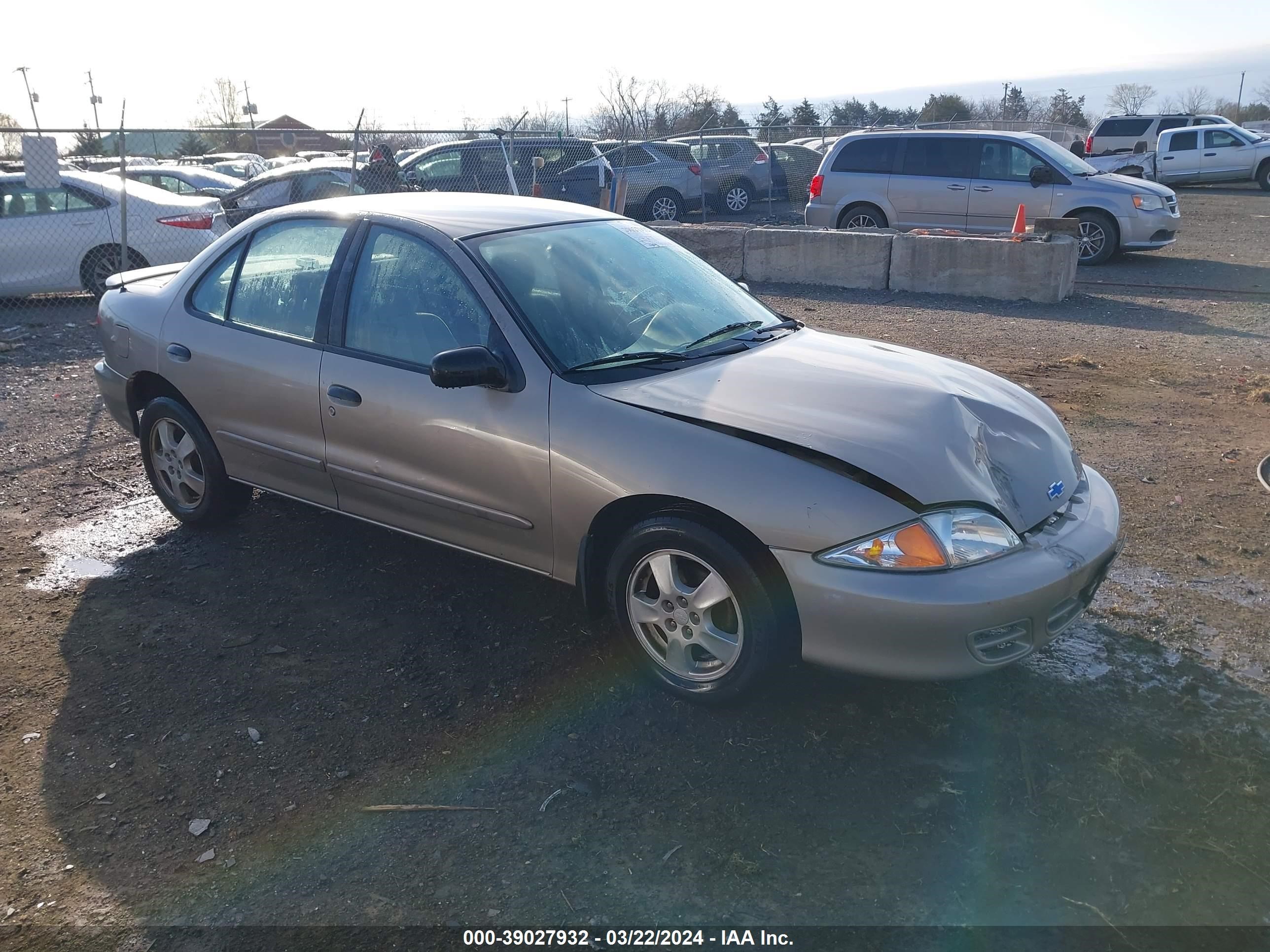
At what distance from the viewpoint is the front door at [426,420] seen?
12.2ft

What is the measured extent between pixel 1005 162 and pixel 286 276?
Result: 12.0 m

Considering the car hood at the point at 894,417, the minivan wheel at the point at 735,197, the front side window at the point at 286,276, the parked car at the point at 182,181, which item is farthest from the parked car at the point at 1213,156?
the front side window at the point at 286,276

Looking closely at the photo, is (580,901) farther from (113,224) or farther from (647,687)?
(113,224)

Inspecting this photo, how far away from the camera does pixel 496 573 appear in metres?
4.68

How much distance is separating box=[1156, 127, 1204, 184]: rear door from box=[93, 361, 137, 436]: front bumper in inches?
1106

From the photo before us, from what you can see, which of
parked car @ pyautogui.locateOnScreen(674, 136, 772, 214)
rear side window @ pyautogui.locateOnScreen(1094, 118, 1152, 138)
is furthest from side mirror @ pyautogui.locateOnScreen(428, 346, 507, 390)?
rear side window @ pyautogui.locateOnScreen(1094, 118, 1152, 138)

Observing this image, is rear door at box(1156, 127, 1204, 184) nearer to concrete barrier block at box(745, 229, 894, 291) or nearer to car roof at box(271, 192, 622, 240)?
concrete barrier block at box(745, 229, 894, 291)

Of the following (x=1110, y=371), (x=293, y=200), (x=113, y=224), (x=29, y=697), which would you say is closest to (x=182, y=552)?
(x=29, y=697)

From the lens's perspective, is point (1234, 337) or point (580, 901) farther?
point (1234, 337)

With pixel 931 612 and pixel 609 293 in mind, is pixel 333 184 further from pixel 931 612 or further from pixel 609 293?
pixel 931 612

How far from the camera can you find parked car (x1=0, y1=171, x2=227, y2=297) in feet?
37.0

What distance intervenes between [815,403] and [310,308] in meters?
2.26

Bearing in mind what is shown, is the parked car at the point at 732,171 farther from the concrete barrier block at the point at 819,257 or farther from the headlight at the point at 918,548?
the headlight at the point at 918,548

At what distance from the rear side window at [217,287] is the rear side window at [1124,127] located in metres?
30.7
